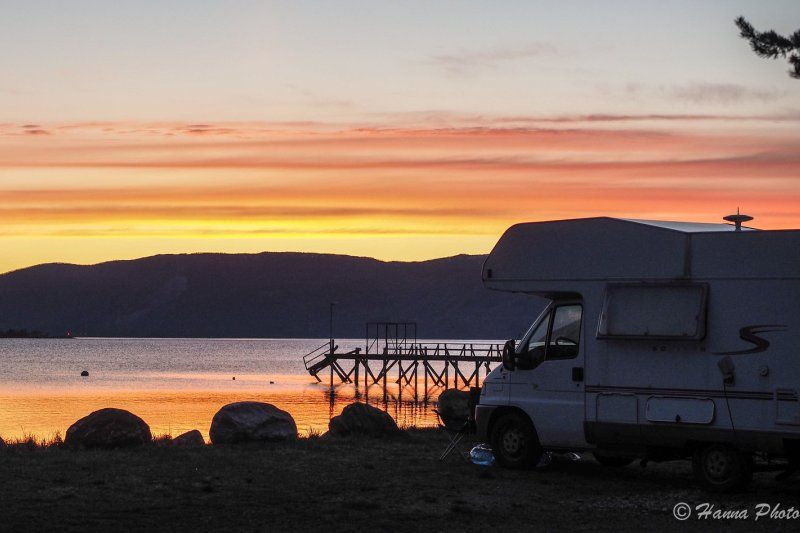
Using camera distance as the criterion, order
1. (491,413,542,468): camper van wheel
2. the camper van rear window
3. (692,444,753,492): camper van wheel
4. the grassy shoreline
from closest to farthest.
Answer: the grassy shoreline → (692,444,753,492): camper van wheel → the camper van rear window → (491,413,542,468): camper van wheel

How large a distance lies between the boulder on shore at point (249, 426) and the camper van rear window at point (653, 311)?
258 inches

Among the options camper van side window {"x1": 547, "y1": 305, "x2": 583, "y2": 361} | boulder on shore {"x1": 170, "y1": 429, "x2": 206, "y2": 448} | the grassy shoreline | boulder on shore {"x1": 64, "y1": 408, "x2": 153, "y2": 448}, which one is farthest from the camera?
boulder on shore {"x1": 170, "y1": 429, "x2": 206, "y2": 448}

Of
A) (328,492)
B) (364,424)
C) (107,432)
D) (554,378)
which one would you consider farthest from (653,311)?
(107,432)

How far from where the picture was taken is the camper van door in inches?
655

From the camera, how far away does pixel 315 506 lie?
1347 centimetres

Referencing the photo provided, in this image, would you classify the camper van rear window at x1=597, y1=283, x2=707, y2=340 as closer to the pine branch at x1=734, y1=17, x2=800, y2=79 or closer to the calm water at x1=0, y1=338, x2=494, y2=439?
the pine branch at x1=734, y1=17, x2=800, y2=79

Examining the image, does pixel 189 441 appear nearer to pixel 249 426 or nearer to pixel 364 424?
pixel 249 426

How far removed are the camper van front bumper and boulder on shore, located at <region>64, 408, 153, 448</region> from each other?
18.9 ft

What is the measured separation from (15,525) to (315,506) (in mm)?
3464

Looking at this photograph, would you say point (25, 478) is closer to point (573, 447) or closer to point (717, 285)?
point (573, 447)

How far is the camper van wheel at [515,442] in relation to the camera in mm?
17234

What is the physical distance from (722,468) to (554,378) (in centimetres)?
291

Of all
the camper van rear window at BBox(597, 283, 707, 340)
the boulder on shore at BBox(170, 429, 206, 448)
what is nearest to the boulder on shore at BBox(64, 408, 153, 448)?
the boulder on shore at BBox(170, 429, 206, 448)

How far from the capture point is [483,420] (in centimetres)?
1784
